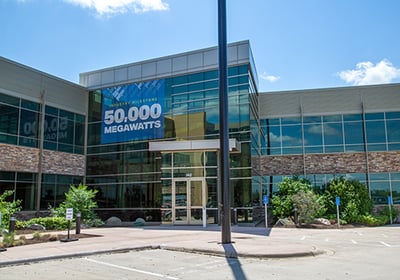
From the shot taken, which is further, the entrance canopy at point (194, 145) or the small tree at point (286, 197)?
the small tree at point (286, 197)

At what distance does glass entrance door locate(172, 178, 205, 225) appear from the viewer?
22.3 meters

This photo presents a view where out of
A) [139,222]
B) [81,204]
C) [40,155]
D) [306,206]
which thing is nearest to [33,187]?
[40,155]

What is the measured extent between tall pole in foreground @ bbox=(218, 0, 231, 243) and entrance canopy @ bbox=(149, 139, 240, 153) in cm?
781

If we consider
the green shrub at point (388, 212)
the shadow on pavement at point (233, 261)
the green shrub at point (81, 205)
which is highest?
the green shrub at point (81, 205)

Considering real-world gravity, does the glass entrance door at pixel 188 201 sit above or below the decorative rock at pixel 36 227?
above

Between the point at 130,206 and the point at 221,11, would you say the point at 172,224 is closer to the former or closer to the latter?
the point at 130,206

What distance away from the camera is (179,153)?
2334 centimetres

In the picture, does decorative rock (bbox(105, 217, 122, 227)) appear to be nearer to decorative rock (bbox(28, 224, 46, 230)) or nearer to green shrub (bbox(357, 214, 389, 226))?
decorative rock (bbox(28, 224, 46, 230))

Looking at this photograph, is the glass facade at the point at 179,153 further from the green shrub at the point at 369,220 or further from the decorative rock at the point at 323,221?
the green shrub at the point at 369,220

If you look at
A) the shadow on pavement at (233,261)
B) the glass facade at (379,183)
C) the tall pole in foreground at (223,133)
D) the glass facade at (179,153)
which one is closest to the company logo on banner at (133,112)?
the glass facade at (179,153)

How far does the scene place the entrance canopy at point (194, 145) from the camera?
22.3 metres

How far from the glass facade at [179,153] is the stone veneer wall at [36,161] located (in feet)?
3.37

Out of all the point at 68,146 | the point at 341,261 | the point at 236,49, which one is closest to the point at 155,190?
the point at 68,146

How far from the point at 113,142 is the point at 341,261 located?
2085cm
